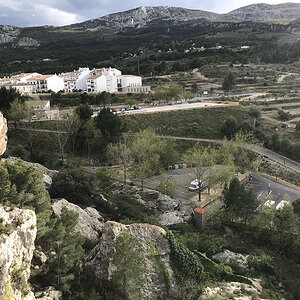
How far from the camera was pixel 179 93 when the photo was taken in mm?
72438

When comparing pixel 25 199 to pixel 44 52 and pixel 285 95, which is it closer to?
pixel 285 95

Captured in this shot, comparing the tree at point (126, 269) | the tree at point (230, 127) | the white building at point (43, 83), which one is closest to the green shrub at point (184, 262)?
the tree at point (126, 269)

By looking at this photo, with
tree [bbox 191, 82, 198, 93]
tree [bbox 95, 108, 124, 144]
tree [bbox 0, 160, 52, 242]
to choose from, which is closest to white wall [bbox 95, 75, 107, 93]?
tree [bbox 191, 82, 198, 93]

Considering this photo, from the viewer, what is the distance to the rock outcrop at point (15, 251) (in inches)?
352

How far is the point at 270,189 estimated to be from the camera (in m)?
36.9

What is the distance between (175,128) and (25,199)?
4439cm

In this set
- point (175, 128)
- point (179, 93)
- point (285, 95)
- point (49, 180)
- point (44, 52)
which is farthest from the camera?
point (44, 52)

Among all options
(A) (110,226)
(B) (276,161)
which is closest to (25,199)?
(A) (110,226)

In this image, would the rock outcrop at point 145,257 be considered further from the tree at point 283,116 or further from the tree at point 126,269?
the tree at point 283,116

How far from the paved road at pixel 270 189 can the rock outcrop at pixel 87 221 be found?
21.0 meters

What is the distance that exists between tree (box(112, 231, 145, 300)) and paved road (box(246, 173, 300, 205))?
2483cm

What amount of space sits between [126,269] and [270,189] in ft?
97.7

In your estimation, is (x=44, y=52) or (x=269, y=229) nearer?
(x=269, y=229)

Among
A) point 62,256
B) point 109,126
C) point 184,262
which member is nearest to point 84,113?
point 109,126
